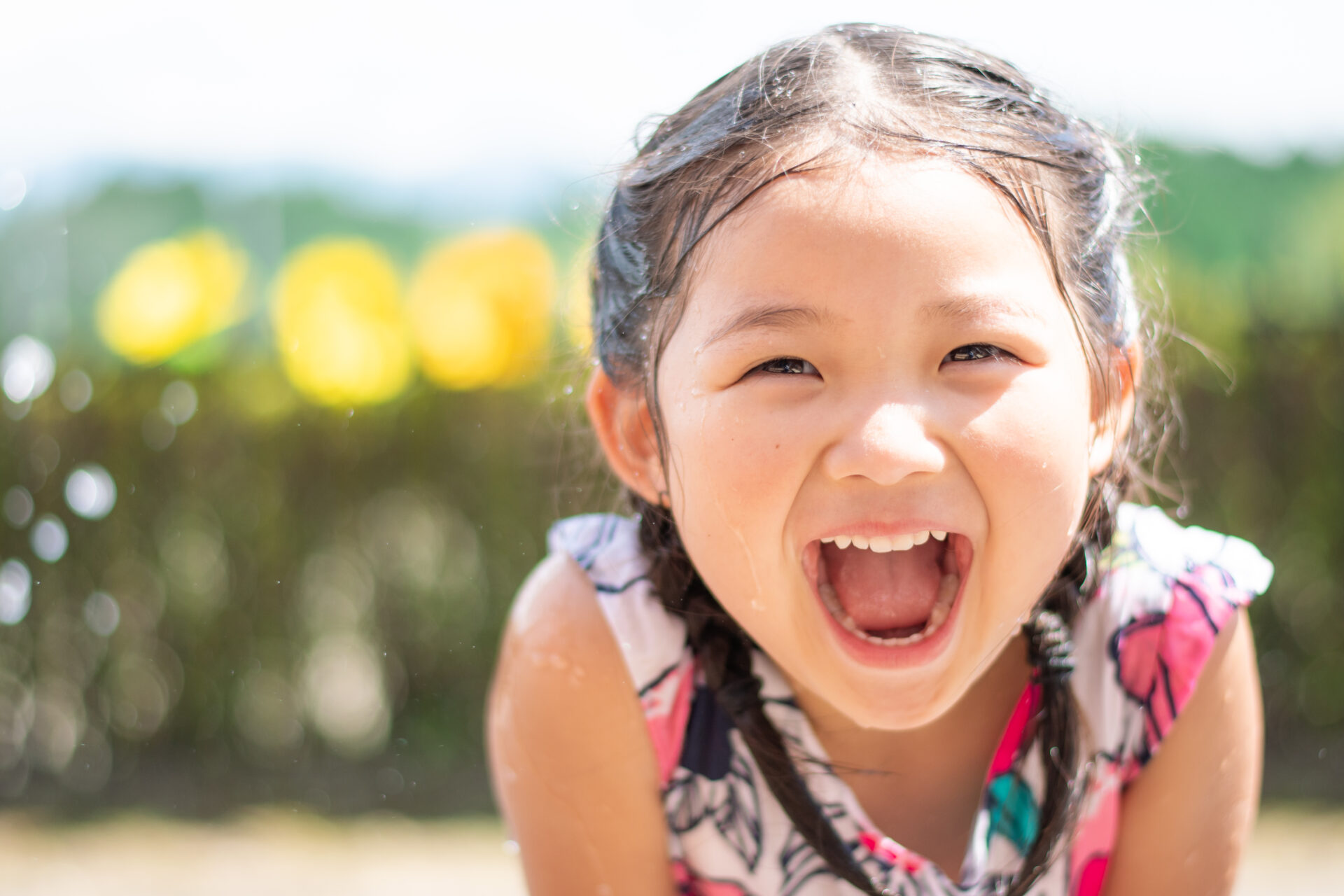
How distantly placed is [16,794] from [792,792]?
317cm

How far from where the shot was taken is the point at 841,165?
133cm

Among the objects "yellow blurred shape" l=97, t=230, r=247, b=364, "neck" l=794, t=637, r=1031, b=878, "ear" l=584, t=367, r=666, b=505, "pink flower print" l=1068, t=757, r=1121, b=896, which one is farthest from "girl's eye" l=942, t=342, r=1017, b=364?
"yellow blurred shape" l=97, t=230, r=247, b=364

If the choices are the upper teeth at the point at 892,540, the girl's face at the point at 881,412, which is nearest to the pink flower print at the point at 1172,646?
the girl's face at the point at 881,412

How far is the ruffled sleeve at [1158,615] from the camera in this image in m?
1.71

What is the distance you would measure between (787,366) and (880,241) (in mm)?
178

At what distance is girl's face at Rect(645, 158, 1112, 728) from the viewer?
4.21 feet

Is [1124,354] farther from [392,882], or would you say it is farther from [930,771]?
[392,882]

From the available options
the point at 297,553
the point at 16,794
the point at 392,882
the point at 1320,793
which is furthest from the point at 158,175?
the point at 1320,793

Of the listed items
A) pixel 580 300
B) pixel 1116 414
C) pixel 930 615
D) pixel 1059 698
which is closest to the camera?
pixel 930 615

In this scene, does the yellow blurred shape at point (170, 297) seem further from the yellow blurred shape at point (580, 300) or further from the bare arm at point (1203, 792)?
the bare arm at point (1203, 792)

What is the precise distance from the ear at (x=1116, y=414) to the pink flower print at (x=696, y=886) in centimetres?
82

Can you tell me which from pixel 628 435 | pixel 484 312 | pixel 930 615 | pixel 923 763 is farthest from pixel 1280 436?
pixel 628 435

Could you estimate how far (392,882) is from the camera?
331cm

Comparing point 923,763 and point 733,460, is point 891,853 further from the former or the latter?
point 733,460
